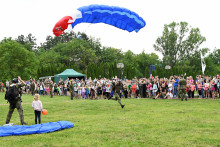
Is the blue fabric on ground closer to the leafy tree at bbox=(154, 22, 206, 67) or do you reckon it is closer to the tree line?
the tree line

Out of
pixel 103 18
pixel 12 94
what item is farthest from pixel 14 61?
pixel 12 94

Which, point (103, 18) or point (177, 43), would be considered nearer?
point (103, 18)

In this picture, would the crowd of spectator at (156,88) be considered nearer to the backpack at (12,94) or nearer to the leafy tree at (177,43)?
the backpack at (12,94)

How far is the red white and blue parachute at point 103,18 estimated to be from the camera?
17.2 m

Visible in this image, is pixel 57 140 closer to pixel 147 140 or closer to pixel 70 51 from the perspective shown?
pixel 147 140

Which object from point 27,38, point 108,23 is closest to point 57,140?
point 108,23

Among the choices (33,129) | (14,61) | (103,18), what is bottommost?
(33,129)

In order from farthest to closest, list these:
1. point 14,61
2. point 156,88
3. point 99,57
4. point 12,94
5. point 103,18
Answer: point 99,57 < point 14,61 < point 156,88 < point 103,18 < point 12,94

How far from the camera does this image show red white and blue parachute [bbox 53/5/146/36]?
56.3 ft

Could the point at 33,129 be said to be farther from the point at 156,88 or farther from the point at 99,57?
the point at 99,57

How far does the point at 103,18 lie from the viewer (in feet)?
60.3

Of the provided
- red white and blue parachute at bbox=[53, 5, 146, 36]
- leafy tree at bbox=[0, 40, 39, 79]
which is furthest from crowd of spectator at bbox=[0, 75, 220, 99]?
leafy tree at bbox=[0, 40, 39, 79]

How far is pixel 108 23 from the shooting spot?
1861cm

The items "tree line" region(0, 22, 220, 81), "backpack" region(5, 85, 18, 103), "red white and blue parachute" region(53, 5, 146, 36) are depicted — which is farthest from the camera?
"tree line" region(0, 22, 220, 81)
